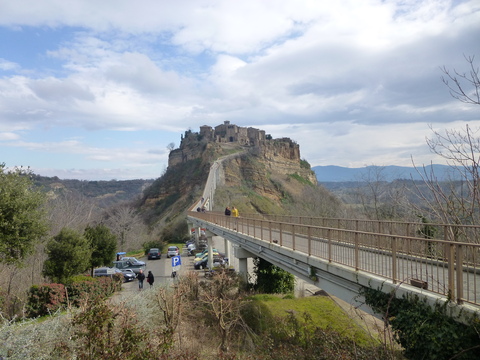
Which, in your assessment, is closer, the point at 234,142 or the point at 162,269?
the point at 162,269

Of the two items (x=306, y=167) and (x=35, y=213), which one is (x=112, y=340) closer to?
(x=35, y=213)

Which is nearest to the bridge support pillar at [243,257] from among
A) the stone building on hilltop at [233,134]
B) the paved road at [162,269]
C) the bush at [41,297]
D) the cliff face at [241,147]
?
the paved road at [162,269]

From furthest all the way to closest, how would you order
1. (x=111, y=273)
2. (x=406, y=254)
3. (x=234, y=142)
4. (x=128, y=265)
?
(x=234, y=142)
(x=128, y=265)
(x=111, y=273)
(x=406, y=254)

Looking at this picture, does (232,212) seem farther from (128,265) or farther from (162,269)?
(128,265)

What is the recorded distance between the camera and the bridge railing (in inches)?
252

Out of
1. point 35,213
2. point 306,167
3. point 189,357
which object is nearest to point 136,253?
point 35,213

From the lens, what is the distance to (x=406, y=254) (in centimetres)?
963

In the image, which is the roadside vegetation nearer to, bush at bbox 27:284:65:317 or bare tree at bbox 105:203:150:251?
bush at bbox 27:284:65:317

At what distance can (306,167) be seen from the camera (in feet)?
398

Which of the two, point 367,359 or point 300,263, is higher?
point 300,263

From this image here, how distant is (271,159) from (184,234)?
54.5 metres

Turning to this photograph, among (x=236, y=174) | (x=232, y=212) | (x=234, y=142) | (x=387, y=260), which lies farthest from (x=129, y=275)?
(x=234, y=142)

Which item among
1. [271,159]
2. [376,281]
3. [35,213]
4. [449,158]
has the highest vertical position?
[271,159]

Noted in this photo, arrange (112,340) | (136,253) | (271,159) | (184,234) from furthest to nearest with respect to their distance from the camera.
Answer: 1. (271,159)
2. (184,234)
3. (136,253)
4. (112,340)
